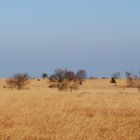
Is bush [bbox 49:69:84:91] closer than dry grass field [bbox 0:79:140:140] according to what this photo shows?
No

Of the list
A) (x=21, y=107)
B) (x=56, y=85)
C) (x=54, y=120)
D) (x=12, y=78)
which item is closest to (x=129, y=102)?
(x=21, y=107)

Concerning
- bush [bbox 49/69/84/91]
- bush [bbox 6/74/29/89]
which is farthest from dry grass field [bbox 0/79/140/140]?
bush [bbox 6/74/29/89]

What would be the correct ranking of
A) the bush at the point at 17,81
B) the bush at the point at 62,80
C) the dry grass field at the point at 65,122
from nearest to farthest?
the dry grass field at the point at 65,122, the bush at the point at 62,80, the bush at the point at 17,81

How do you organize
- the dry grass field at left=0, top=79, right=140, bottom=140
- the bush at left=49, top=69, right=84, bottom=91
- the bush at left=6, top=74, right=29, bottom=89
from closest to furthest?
the dry grass field at left=0, top=79, right=140, bottom=140
the bush at left=49, top=69, right=84, bottom=91
the bush at left=6, top=74, right=29, bottom=89

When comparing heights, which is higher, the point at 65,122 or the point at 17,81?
the point at 17,81

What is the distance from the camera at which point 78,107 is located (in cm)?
1251

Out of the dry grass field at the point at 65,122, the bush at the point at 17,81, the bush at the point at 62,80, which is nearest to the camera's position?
the dry grass field at the point at 65,122

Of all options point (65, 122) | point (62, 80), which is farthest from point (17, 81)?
point (65, 122)

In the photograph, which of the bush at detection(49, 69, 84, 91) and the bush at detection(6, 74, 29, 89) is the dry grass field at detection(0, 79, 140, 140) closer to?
the bush at detection(49, 69, 84, 91)

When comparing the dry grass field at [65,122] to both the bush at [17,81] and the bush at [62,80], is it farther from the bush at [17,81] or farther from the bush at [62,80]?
the bush at [17,81]

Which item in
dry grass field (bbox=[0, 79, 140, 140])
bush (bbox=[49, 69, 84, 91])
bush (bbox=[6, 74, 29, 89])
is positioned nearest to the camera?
dry grass field (bbox=[0, 79, 140, 140])

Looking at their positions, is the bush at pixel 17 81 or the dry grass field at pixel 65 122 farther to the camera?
the bush at pixel 17 81

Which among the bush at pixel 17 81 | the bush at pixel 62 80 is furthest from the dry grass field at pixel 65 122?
the bush at pixel 17 81

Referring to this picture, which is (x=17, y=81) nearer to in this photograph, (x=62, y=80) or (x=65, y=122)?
(x=62, y=80)
